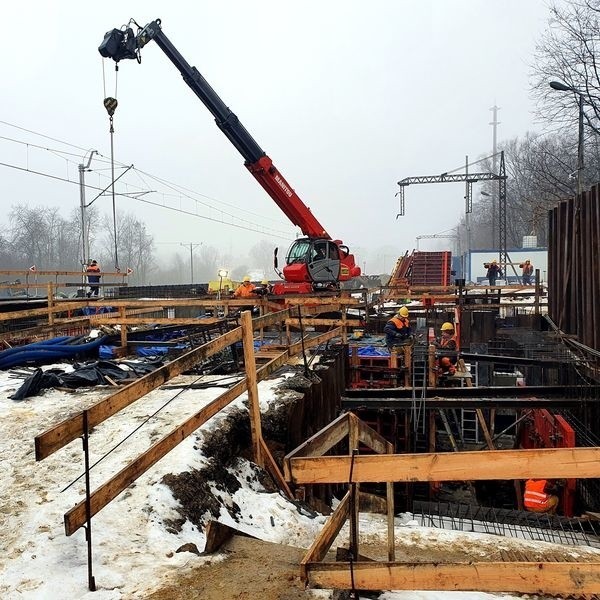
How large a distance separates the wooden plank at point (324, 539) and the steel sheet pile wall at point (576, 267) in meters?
7.38

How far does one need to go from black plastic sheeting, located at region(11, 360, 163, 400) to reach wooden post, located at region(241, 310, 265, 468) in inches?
132

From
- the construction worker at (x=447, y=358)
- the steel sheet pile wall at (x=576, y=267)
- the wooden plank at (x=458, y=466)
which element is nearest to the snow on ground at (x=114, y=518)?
the wooden plank at (x=458, y=466)

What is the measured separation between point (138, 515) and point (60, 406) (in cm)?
319

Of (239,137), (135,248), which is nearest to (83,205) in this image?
(239,137)

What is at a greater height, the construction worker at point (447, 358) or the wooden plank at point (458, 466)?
the wooden plank at point (458, 466)

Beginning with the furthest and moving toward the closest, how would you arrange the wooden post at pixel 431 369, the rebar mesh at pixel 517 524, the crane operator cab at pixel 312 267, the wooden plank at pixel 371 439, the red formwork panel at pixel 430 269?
the red formwork panel at pixel 430 269
the crane operator cab at pixel 312 267
the wooden post at pixel 431 369
the rebar mesh at pixel 517 524
the wooden plank at pixel 371 439

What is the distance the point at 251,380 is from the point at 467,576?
2.85 meters

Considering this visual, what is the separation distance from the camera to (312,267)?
16734mm

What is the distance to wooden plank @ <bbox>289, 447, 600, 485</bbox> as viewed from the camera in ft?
8.01

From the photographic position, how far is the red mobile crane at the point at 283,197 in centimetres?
1408

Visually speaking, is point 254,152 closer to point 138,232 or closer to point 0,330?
point 0,330

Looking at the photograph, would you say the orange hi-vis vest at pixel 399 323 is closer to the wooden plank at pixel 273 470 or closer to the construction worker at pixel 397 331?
the construction worker at pixel 397 331

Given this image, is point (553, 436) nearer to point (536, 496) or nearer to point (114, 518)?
point (536, 496)

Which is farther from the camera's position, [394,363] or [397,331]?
[397,331]
